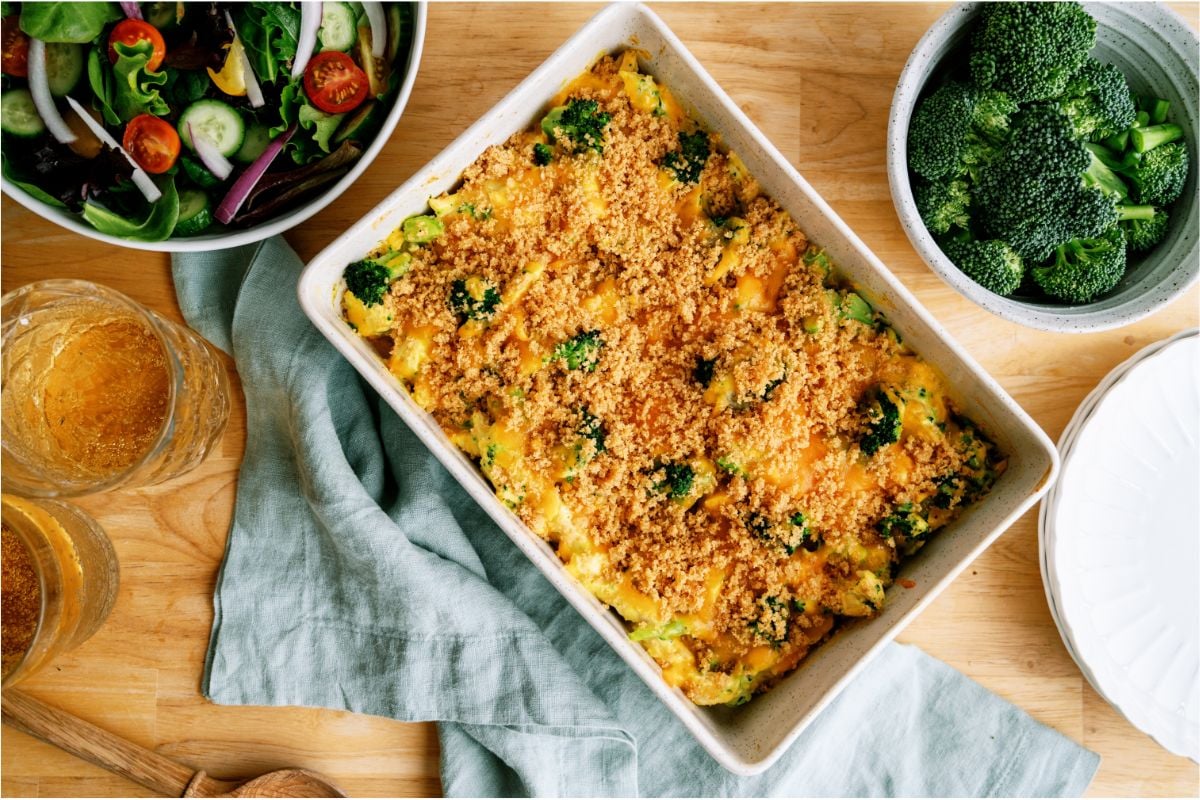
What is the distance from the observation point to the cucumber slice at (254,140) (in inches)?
64.6

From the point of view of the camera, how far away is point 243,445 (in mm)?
1973

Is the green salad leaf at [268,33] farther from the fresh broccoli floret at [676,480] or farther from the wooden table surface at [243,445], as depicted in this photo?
the fresh broccoli floret at [676,480]

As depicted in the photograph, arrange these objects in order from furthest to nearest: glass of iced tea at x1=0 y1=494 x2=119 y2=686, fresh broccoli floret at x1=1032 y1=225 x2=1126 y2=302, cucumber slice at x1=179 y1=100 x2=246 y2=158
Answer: glass of iced tea at x1=0 y1=494 x2=119 y2=686
fresh broccoli floret at x1=1032 y1=225 x2=1126 y2=302
cucumber slice at x1=179 y1=100 x2=246 y2=158

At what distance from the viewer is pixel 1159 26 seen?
169cm

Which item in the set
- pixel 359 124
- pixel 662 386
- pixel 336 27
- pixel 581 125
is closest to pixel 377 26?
pixel 336 27

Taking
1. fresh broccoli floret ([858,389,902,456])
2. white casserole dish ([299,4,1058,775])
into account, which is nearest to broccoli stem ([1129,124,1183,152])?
white casserole dish ([299,4,1058,775])

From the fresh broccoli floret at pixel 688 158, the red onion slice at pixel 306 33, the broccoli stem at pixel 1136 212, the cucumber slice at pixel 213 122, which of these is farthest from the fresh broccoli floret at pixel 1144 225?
the cucumber slice at pixel 213 122

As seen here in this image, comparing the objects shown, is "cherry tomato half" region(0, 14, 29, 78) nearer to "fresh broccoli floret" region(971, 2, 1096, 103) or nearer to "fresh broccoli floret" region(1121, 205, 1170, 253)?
"fresh broccoli floret" region(971, 2, 1096, 103)

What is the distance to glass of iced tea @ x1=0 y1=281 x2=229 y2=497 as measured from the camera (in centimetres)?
179

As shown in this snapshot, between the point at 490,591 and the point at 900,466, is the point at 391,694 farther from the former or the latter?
the point at 900,466

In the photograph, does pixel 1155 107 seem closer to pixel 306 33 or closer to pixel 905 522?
pixel 905 522

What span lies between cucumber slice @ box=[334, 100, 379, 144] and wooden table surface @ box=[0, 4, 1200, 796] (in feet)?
0.65

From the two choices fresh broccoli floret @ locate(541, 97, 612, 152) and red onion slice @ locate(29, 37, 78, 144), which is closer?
red onion slice @ locate(29, 37, 78, 144)

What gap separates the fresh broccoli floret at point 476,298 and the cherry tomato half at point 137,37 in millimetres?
607
